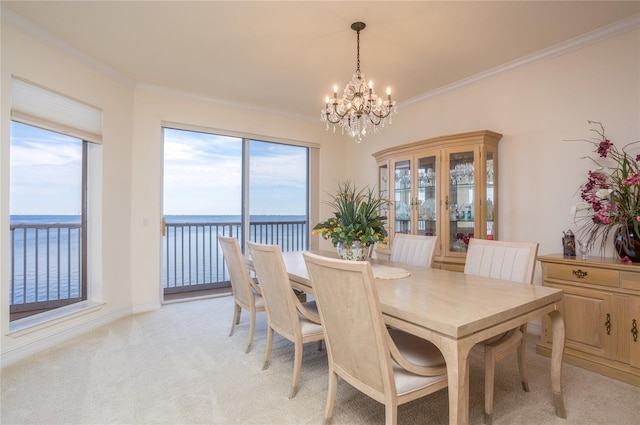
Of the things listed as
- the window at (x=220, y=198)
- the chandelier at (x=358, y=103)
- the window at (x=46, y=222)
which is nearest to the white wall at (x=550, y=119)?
the chandelier at (x=358, y=103)

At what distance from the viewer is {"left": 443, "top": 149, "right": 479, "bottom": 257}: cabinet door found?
3.26 meters

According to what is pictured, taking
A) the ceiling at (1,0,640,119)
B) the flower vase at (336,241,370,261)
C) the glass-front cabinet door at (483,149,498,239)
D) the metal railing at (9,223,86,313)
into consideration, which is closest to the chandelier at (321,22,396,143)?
the ceiling at (1,0,640,119)

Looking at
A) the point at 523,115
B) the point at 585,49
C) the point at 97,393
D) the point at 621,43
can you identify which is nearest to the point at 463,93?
the point at 523,115

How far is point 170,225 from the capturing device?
4.73 metres

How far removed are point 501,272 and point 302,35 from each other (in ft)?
7.69

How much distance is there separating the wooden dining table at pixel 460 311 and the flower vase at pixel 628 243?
1085 mm

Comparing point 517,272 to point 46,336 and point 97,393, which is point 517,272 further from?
point 46,336

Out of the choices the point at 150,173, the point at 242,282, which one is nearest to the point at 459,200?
the point at 242,282

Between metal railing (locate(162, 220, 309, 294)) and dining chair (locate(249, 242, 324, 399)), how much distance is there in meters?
2.59

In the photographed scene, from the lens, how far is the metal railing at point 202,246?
4.80 meters

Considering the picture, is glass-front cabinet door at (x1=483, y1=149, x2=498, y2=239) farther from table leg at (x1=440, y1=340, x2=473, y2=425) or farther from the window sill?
the window sill

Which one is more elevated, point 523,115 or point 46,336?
point 523,115

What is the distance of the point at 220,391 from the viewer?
2008 mm

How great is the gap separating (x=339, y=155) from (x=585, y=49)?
3236mm
